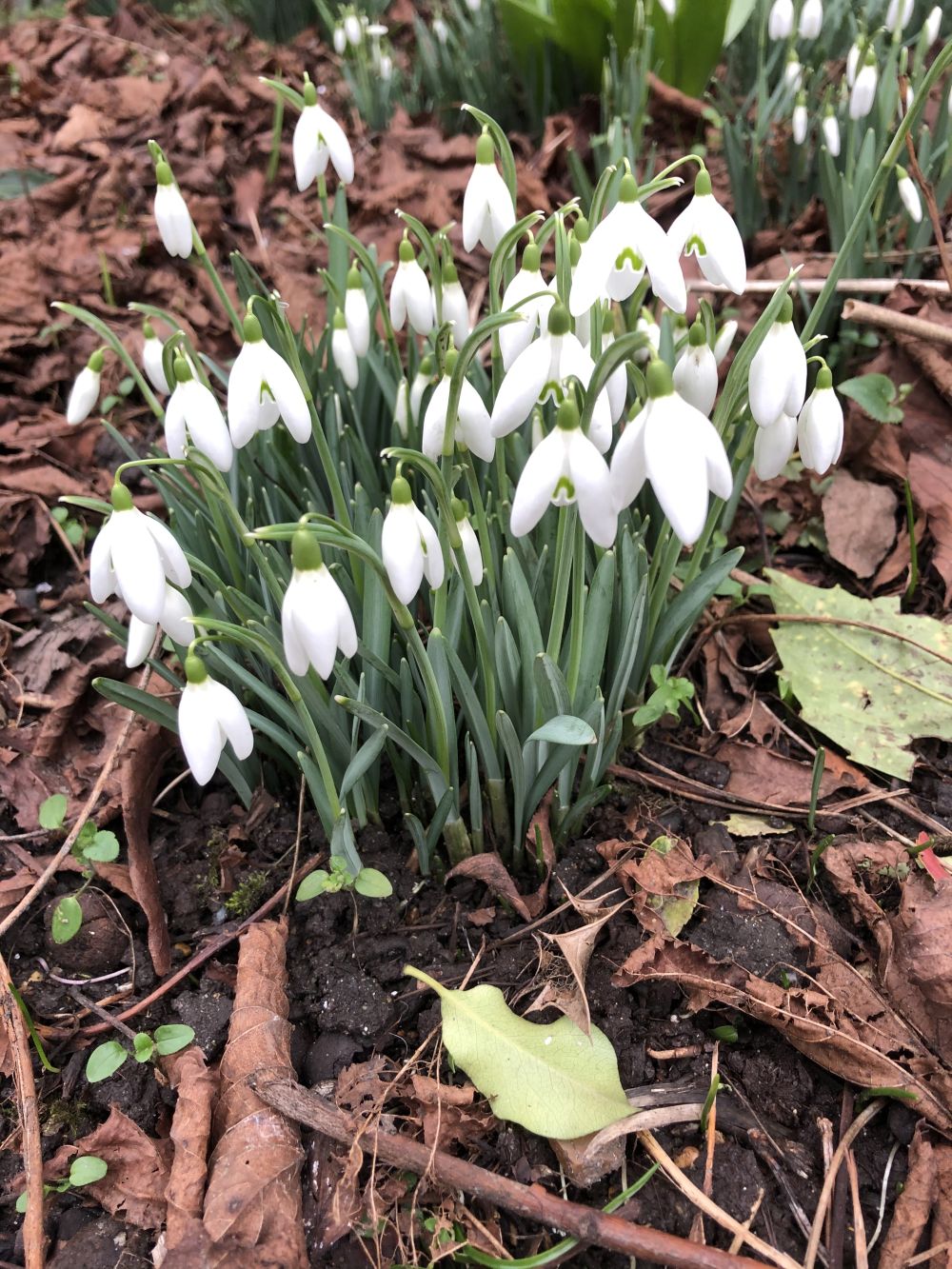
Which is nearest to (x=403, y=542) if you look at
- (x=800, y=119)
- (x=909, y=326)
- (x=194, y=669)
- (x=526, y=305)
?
(x=194, y=669)

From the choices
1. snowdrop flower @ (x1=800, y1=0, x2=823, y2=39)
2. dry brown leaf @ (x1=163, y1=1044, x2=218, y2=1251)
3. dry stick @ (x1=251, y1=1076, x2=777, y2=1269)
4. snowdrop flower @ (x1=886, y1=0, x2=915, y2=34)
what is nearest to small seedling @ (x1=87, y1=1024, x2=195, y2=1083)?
dry brown leaf @ (x1=163, y1=1044, x2=218, y2=1251)

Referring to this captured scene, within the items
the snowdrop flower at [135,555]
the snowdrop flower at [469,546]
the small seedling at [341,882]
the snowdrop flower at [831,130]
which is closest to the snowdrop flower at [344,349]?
the snowdrop flower at [469,546]

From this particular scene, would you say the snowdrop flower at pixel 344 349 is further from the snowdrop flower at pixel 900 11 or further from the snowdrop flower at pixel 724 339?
the snowdrop flower at pixel 900 11

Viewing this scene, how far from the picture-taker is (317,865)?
1.58 meters

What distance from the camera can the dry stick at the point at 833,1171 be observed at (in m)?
1.08

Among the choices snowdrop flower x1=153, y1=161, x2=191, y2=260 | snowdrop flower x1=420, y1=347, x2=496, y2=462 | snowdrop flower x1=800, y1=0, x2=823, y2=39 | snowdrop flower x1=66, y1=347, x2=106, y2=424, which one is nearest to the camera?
snowdrop flower x1=420, y1=347, x2=496, y2=462

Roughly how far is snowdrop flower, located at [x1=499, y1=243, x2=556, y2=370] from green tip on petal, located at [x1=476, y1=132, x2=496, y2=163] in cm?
19

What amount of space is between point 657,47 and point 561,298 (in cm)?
250

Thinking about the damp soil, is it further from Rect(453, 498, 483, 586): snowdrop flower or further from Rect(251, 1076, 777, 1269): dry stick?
Rect(453, 498, 483, 586): snowdrop flower

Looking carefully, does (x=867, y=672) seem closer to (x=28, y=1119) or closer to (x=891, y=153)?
(x=891, y=153)

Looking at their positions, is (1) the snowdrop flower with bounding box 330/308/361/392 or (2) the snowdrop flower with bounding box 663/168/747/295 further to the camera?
(1) the snowdrop flower with bounding box 330/308/361/392

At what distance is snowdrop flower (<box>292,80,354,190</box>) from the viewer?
5.30 ft

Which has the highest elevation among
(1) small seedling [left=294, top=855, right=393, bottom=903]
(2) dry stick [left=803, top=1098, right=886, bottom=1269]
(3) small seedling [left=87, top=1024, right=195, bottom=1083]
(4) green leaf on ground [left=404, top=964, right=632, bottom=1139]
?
(1) small seedling [left=294, top=855, right=393, bottom=903]

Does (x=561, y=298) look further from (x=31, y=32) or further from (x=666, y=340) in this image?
(x=31, y=32)
